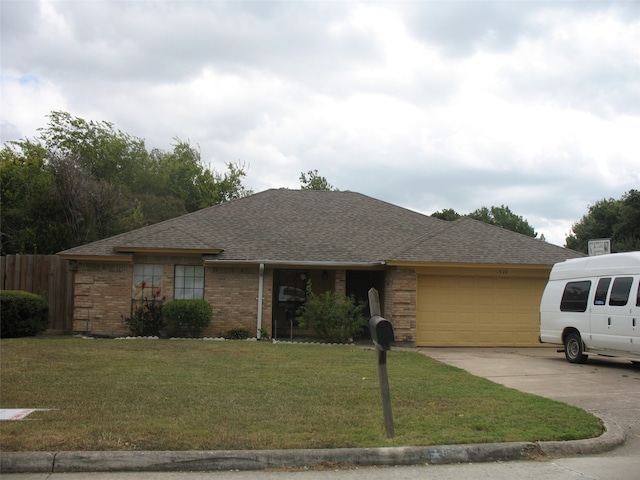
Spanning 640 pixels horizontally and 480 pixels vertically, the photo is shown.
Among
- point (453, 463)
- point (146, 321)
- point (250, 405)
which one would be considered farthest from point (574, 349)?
point (146, 321)

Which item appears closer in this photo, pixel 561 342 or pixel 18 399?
pixel 18 399

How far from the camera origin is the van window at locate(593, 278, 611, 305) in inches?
511

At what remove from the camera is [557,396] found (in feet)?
32.4

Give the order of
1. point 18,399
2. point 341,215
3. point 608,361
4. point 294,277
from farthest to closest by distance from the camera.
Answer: point 341,215, point 294,277, point 608,361, point 18,399

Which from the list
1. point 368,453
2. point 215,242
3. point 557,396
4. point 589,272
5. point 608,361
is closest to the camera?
point 368,453

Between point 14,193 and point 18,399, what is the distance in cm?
2918

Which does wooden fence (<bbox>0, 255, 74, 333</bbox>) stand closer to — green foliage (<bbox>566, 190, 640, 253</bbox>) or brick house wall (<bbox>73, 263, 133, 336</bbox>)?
brick house wall (<bbox>73, 263, 133, 336</bbox>)

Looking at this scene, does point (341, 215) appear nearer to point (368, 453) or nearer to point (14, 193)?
point (368, 453)

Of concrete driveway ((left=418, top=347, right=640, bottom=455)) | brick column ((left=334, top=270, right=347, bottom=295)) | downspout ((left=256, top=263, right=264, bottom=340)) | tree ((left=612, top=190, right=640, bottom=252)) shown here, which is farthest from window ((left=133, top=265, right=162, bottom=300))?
tree ((left=612, top=190, right=640, bottom=252))

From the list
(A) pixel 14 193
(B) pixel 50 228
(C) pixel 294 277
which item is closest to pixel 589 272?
(C) pixel 294 277

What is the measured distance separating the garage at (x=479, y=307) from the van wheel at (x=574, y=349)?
362 centimetres

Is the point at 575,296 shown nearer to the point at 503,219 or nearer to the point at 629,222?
the point at 629,222

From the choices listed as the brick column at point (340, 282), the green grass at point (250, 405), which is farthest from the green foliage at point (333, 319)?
the green grass at point (250, 405)

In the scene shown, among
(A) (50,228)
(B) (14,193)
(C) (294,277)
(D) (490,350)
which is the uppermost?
(B) (14,193)
